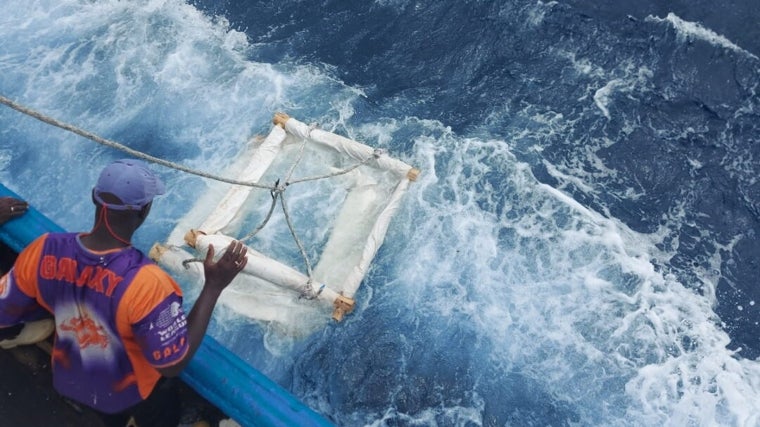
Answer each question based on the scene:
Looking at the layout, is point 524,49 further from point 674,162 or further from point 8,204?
point 8,204

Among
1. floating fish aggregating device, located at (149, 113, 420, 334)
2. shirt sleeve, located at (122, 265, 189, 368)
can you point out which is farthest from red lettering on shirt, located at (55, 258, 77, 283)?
floating fish aggregating device, located at (149, 113, 420, 334)

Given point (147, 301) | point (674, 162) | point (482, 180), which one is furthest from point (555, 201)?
point (147, 301)

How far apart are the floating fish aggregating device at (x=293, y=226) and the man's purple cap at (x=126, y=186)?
96.6 inches

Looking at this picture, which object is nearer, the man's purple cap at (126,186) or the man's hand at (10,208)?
the man's purple cap at (126,186)

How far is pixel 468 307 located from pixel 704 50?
18.2 ft

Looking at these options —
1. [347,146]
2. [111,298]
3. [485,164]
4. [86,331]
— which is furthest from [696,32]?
[86,331]

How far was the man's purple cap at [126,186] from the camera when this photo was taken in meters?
2.32

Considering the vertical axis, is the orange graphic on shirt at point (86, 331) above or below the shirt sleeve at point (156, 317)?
below

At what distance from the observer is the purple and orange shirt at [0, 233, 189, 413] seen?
2.24 meters

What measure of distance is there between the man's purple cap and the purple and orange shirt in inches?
8.1

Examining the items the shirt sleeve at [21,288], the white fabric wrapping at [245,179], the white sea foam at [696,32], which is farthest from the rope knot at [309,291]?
the white sea foam at [696,32]

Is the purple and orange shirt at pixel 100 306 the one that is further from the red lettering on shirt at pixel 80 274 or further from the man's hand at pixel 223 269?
the man's hand at pixel 223 269

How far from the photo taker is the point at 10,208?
3.70 m

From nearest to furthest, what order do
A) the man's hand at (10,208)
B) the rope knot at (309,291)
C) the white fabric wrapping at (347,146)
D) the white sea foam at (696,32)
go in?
the man's hand at (10,208) → the rope knot at (309,291) → the white fabric wrapping at (347,146) → the white sea foam at (696,32)
